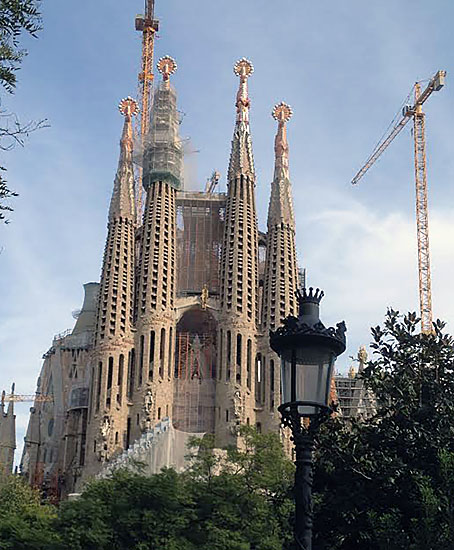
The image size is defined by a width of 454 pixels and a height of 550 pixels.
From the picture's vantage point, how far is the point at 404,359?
18281 millimetres

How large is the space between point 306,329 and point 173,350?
52323 millimetres

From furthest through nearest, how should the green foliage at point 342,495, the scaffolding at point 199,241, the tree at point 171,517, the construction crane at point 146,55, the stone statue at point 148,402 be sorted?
1. the construction crane at point 146,55
2. the scaffolding at point 199,241
3. the stone statue at point 148,402
4. the tree at point 171,517
5. the green foliage at point 342,495

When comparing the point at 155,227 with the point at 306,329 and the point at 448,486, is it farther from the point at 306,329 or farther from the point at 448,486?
the point at 306,329

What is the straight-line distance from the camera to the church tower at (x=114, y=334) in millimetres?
57000

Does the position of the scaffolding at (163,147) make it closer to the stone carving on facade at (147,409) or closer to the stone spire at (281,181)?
the stone spire at (281,181)

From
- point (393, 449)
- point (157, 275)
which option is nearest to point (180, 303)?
point (157, 275)

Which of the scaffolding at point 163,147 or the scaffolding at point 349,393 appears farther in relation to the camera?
the scaffolding at point 349,393

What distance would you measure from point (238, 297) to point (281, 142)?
12.9 m

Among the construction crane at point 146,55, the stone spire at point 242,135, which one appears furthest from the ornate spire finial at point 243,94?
the construction crane at point 146,55

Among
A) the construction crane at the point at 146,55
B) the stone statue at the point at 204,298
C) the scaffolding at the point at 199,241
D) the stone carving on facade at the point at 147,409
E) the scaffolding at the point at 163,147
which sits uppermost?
the construction crane at the point at 146,55

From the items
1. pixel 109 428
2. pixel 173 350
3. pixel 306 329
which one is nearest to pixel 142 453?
pixel 109 428

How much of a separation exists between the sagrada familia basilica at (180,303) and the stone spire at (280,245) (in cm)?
9

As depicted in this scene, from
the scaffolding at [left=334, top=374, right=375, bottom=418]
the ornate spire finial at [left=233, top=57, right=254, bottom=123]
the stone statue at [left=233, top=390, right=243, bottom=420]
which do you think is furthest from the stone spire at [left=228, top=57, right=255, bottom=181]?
the scaffolding at [left=334, top=374, right=375, bottom=418]

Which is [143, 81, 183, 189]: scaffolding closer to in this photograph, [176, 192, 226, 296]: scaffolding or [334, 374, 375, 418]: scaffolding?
[176, 192, 226, 296]: scaffolding
